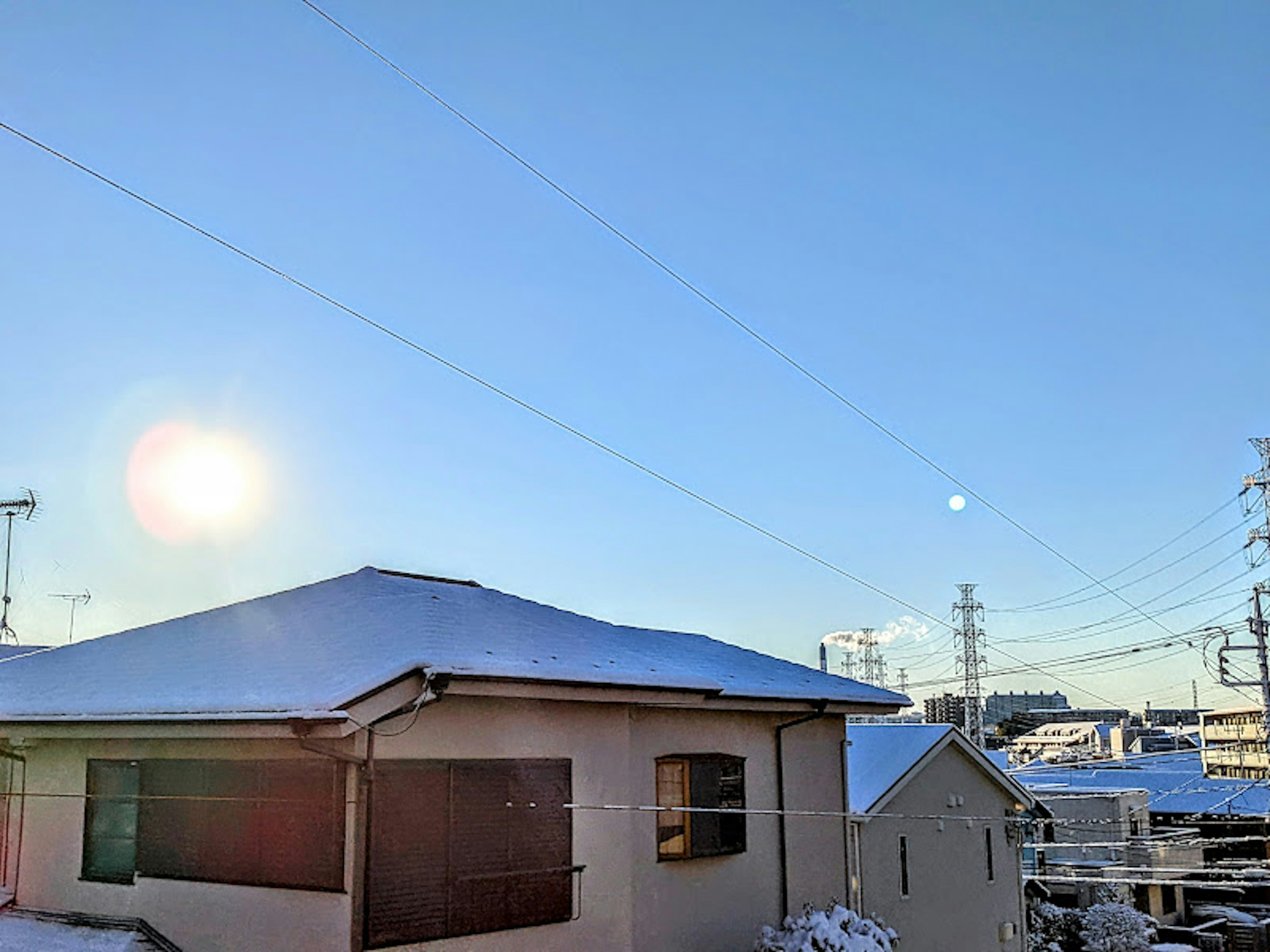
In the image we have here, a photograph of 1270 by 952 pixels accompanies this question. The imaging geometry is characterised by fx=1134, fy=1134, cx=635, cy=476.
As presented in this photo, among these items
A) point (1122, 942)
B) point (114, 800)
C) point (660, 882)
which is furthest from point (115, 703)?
point (1122, 942)

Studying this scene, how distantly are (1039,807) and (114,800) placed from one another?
17947 millimetres

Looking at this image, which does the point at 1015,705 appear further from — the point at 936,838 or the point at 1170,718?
the point at 936,838

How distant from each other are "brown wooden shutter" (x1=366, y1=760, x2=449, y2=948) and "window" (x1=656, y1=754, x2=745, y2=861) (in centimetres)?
303

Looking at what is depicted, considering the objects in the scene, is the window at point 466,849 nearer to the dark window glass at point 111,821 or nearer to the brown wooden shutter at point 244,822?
the brown wooden shutter at point 244,822

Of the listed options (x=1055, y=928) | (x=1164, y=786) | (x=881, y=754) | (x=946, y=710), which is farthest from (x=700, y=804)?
(x=946, y=710)

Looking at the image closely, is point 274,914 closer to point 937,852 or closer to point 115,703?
point 115,703

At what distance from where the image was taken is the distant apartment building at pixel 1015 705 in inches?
4240

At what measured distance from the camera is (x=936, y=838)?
18.8 metres

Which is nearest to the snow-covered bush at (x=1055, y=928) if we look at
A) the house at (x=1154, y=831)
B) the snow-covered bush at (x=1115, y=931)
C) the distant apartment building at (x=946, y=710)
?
the snow-covered bush at (x=1115, y=931)

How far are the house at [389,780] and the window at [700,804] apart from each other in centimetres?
4

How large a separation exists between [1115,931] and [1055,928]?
145 centimetres

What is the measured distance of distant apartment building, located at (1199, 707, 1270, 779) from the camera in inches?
2093

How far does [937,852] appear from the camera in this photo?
739 inches

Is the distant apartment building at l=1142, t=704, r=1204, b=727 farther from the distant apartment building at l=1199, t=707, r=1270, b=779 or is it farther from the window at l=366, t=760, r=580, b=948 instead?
the window at l=366, t=760, r=580, b=948
